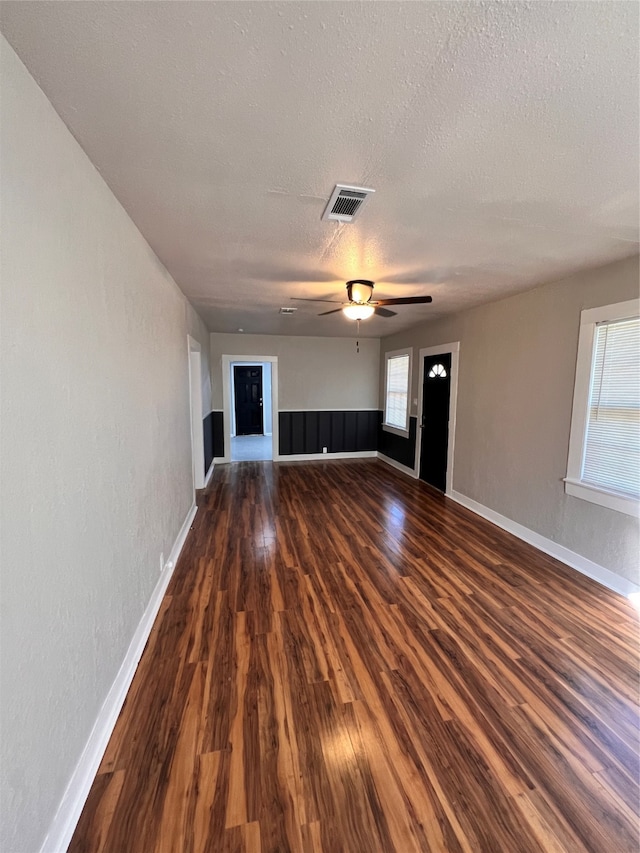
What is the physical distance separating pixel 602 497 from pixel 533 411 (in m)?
0.96

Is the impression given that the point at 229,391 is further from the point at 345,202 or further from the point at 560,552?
the point at 560,552

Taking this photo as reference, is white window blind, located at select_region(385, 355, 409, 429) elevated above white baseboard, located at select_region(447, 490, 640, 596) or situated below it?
above

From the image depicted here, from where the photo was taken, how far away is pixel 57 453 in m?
1.12

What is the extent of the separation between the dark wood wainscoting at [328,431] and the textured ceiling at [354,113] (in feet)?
14.8

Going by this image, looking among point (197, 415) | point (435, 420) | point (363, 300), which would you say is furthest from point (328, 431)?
point (363, 300)

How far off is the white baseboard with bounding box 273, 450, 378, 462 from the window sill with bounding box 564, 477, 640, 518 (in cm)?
415

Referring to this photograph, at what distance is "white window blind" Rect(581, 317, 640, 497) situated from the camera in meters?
2.47

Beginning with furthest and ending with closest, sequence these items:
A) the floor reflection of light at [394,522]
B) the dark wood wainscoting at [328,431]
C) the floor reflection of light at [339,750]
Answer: the dark wood wainscoting at [328,431] < the floor reflection of light at [394,522] < the floor reflection of light at [339,750]

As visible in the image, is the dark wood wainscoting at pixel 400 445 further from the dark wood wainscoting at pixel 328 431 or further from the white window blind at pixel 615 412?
the white window blind at pixel 615 412

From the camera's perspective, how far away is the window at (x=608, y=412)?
2.47m

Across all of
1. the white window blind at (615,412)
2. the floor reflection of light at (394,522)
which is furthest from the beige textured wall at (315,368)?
the white window blind at (615,412)

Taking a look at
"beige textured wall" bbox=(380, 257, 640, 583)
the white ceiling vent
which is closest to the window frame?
"beige textured wall" bbox=(380, 257, 640, 583)

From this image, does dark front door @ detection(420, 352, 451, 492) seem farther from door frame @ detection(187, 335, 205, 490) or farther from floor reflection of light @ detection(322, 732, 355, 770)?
floor reflection of light @ detection(322, 732, 355, 770)

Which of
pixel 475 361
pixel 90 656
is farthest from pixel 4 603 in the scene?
pixel 475 361
